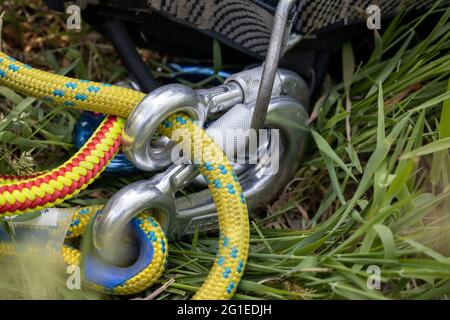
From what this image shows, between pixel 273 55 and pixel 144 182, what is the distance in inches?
10.5

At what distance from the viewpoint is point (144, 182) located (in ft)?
2.92

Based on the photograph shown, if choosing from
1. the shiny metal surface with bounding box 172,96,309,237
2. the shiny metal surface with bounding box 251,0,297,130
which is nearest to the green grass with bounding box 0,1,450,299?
the shiny metal surface with bounding box 172,96,309,237

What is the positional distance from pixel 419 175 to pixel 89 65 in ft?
2.22

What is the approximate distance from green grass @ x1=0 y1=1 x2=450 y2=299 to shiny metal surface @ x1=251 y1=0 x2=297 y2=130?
0.52 feet

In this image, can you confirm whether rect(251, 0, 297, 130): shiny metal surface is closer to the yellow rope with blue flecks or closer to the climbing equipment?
the climbing equipment

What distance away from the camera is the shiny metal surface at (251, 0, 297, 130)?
0.93 m

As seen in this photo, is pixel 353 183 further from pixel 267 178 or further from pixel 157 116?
pixel 157 116

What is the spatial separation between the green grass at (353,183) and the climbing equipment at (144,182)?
0.21ft

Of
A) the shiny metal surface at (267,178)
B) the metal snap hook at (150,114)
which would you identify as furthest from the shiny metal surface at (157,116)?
the shiny metal surface at (267,178)

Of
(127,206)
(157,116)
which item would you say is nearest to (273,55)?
(157,116)

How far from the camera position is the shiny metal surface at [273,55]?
3.06ft

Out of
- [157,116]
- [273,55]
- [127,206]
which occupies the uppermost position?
[273,55]

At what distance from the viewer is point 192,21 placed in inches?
42.9
